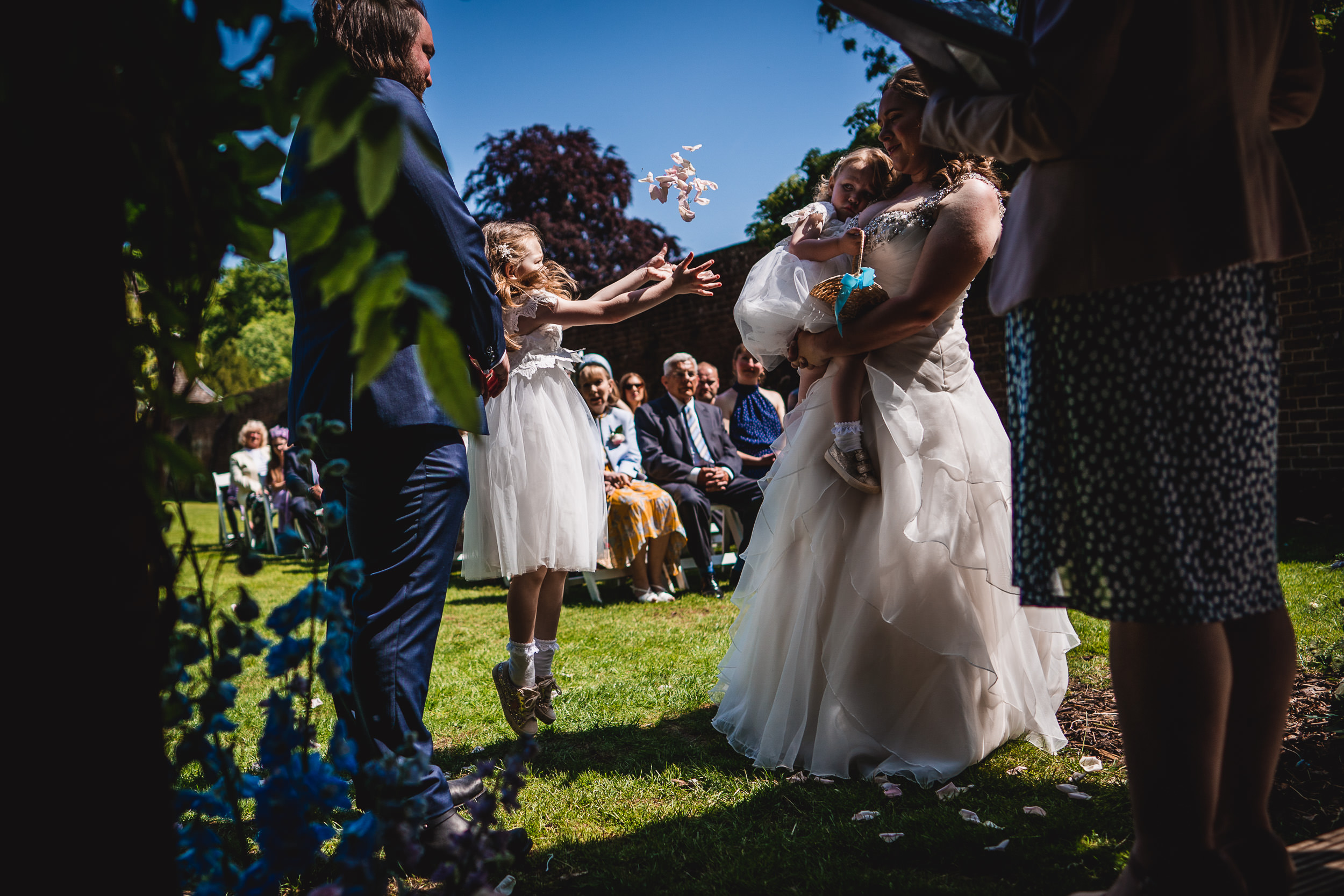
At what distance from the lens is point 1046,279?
148 cm

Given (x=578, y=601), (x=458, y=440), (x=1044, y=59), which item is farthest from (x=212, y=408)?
(x=578, y=601)

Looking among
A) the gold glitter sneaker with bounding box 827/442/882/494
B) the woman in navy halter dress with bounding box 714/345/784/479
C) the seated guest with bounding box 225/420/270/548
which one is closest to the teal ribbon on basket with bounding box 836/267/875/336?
the gold glitter sneaker with bounding box 827/442/882/494

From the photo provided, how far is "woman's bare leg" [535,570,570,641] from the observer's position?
3.48 meters

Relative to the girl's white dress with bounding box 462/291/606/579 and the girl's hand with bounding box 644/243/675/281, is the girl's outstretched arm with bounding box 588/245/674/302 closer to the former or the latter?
the girl's hand with bounding box 644/243/675/281

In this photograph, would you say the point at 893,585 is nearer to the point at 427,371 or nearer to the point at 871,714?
the point at 871,714

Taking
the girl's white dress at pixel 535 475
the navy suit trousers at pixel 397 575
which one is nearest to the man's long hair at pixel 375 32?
the navy suit trousers at pixel 397 575

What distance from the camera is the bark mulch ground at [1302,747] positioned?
2156mm

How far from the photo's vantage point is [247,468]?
530 inches

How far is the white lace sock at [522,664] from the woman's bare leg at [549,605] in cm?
11

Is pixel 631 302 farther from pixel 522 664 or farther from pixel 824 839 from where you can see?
pixel 824 839

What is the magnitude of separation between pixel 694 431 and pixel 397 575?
616cm

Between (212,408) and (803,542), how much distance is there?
239 cm

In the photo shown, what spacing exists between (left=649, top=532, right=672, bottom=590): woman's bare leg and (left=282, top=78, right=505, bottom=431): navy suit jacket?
5.45 metres

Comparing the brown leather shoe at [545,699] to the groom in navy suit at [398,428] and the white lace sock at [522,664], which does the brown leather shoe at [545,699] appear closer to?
the white lace sock at [522,664]
